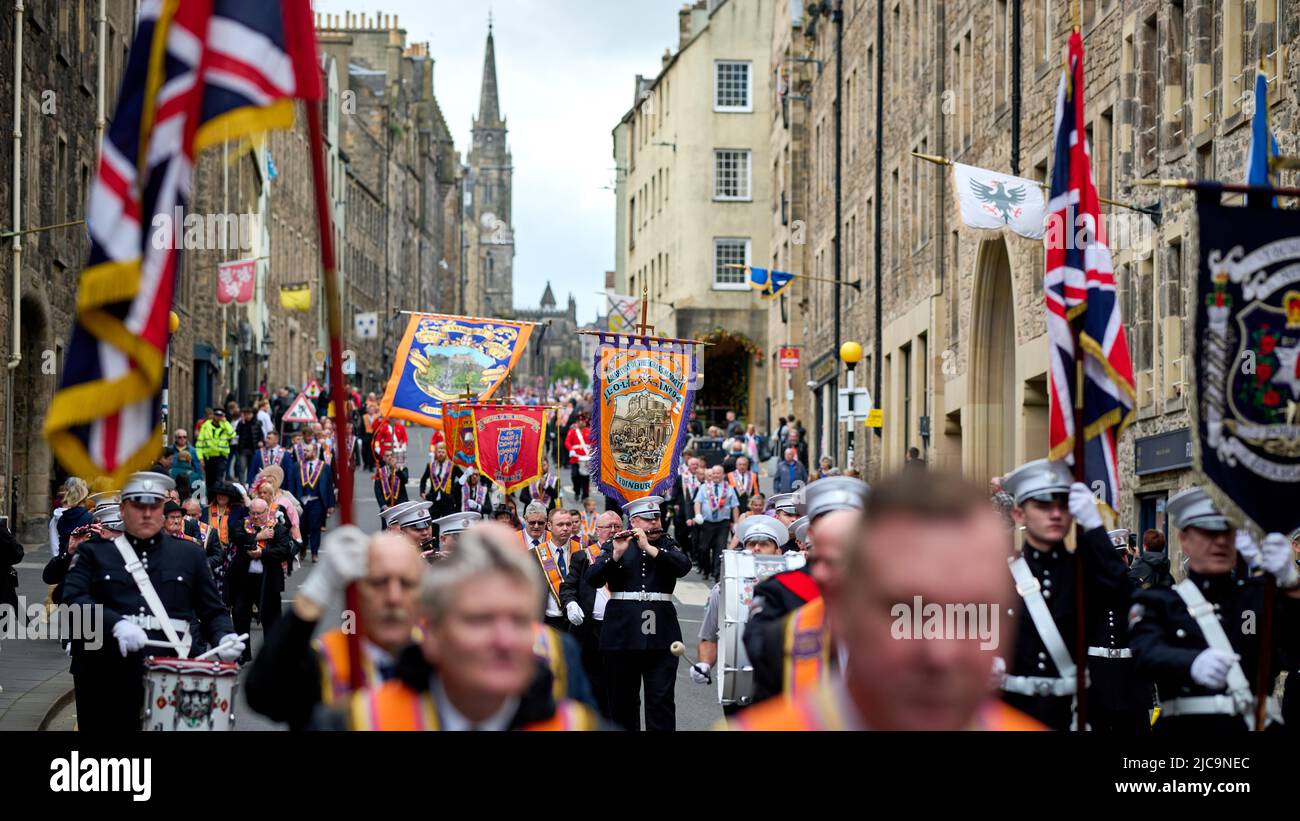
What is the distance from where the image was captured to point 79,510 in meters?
18.9

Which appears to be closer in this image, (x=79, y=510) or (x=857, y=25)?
(x=79, y=510)

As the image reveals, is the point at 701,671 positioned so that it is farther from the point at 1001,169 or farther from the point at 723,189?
the point at 723,189

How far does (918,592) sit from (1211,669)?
16.6 ft

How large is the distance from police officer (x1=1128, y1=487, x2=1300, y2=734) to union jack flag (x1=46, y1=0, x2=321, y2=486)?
407 cm

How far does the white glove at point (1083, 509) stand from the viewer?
7977 mm

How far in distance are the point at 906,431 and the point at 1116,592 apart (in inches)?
1237

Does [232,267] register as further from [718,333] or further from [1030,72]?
[718,333]

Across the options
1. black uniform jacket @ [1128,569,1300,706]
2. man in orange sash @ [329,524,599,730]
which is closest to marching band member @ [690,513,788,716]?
black uniform jacket @ [1128,569,1300,706]

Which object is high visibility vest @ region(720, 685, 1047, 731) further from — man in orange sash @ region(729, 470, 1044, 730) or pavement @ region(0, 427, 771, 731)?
pavement @ region(0, 427, 771, 731)

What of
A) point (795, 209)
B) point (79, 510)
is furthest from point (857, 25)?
point (79, 510)

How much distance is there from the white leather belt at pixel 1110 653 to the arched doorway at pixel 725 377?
2234 inches

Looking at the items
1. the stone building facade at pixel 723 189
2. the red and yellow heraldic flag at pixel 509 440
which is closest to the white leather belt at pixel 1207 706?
the red and yellow heraldic flag at pixel 509 440

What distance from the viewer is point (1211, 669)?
304 inches
